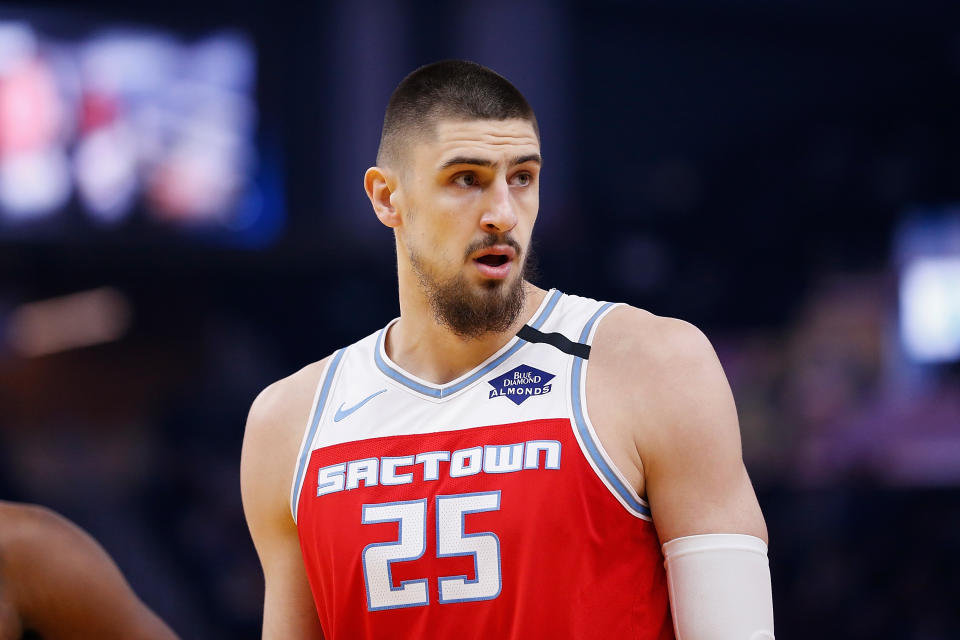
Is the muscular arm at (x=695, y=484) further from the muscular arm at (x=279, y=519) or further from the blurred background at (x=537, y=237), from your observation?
the blurred background at (x=537, y=237)

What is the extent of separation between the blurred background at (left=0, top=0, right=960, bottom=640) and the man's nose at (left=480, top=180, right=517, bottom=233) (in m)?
8.13

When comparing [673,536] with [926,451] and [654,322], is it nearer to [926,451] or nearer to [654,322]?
[654,322]

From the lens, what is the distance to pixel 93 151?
36.6 ft

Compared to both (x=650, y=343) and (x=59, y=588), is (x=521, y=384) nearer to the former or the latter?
(x=650, y=343)

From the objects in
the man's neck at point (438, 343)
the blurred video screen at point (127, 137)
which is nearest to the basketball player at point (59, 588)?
the man's neck at point (438, 343)

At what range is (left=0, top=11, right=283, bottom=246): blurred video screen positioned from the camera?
1098 cm

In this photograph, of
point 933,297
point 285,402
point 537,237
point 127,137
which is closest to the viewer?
point 285,402

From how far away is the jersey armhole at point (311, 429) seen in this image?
2.87 m

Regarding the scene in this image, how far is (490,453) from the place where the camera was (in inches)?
104

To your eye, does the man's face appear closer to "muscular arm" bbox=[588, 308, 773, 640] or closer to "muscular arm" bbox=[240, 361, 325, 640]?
"muscular arm" bbox=[588, 308, 773, 640]

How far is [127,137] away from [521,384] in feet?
30.6

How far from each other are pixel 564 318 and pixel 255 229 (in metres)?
9.08

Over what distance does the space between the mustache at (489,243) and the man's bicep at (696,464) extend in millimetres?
471

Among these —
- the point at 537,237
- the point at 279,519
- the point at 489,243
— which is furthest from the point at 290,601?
the point at 537,237
